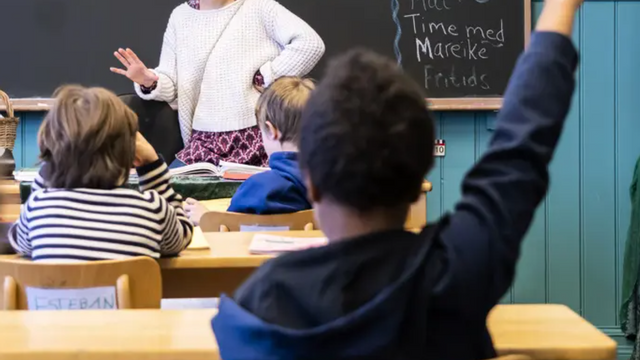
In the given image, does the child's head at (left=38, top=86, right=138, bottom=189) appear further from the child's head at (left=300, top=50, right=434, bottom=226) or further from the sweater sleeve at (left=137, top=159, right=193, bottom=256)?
the child's head at (left=300, top=50, right=434, bottom=226)

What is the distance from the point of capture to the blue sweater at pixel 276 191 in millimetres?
2242

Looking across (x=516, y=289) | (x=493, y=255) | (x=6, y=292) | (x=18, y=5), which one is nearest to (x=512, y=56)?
(x=516, y=289)

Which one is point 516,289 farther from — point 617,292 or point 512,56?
point 512,56

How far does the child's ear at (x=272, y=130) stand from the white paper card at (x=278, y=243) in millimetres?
810

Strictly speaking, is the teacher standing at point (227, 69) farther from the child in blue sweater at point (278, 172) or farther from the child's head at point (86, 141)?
the child's head at point (86, 141)

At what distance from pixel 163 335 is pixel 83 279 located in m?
0.49

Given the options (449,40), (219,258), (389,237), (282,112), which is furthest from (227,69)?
(389,237)

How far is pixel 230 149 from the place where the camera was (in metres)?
3.48

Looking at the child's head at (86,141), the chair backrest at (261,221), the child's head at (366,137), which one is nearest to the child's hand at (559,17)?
the child's head at (366,137)

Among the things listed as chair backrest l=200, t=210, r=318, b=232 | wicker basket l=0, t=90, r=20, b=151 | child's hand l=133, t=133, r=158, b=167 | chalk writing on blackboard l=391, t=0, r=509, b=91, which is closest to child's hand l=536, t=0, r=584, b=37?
child's hand l=133, t=133, r=158, b=167

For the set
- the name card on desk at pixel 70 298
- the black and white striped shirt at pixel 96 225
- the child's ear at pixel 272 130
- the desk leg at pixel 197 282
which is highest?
the child's ear at pixel 272 130

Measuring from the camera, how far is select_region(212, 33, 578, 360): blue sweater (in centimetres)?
74

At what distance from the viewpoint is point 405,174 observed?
760 mm

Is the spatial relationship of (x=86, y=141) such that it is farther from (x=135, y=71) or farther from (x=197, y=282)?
(x=135, y=71)
